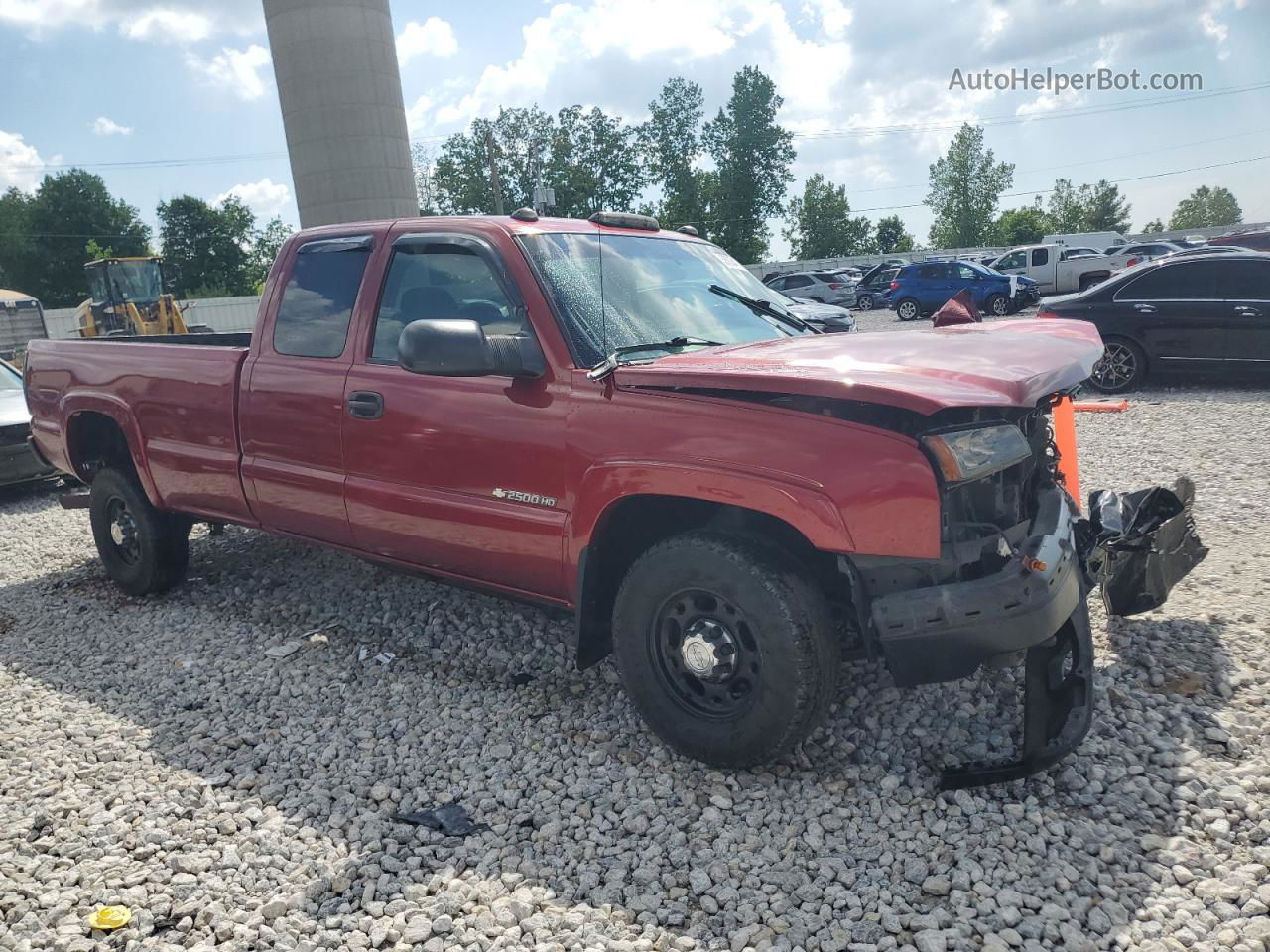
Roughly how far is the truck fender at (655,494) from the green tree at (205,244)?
78.6 metres

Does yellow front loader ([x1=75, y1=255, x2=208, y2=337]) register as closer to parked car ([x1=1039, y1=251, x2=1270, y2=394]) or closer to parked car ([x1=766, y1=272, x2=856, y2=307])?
parked car ([x1=766, y1=272, x2=856, y2=307])

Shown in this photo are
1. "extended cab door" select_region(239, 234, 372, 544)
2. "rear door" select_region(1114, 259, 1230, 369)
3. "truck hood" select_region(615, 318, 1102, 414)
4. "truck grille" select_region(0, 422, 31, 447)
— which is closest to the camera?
"truck hood" select_region(615, 318, 1102, 414)

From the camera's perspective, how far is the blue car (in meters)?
22.7

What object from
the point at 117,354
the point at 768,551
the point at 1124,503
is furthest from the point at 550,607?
the point at 117,354

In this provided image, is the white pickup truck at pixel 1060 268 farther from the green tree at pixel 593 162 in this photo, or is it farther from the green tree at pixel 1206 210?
the green tree at pixel 1206 210

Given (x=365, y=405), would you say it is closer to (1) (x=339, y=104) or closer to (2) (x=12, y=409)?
(2) (x=12, y=409)

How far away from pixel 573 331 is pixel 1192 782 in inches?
103

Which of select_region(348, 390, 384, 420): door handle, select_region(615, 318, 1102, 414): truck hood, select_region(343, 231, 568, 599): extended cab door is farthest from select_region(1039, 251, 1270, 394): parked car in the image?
select_region(348, 390, 384, 420): door handle

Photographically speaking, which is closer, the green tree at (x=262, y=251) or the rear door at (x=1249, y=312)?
the rear door at (x=1249, y=312)

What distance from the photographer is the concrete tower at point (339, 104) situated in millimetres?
39062

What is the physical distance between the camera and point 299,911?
2.65 meters

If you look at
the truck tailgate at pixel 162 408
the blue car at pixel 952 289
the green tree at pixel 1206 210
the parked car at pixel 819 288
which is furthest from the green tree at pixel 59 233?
the green tree at pixel 1206 210

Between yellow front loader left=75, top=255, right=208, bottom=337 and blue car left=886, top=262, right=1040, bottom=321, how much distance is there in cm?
1838

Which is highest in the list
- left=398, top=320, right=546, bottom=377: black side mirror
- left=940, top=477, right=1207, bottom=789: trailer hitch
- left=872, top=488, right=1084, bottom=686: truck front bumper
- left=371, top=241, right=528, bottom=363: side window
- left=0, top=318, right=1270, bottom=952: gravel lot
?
left=371, top=241, right=528, bottom=363: side window
